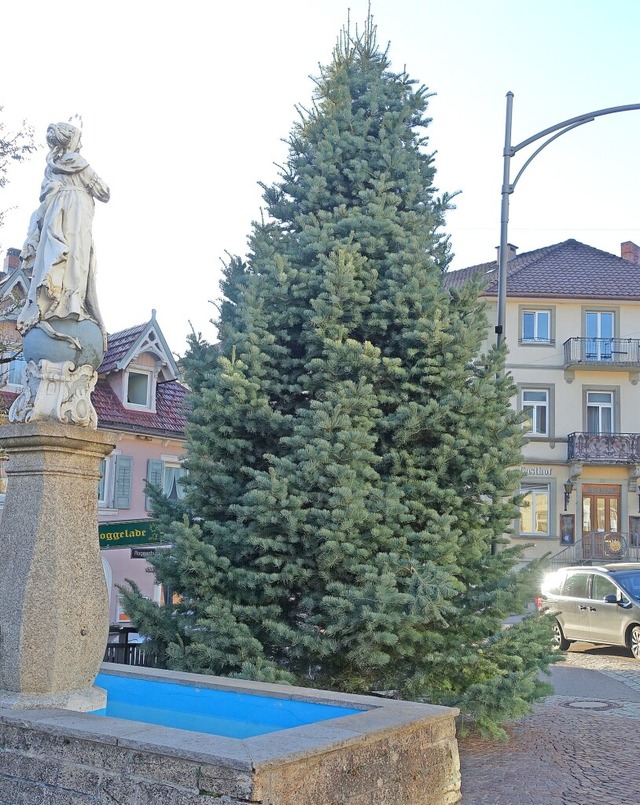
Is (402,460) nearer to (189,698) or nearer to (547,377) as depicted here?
(189,698)

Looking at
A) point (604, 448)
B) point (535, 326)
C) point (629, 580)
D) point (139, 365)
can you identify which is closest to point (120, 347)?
point (139, 365)

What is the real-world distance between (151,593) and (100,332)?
2220cm

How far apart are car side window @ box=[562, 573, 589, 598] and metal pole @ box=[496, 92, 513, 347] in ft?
28.0

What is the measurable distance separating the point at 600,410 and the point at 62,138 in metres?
33.1

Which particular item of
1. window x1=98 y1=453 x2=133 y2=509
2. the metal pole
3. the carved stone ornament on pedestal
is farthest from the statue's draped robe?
window x1=98 y1=453 x2=133 y2=509

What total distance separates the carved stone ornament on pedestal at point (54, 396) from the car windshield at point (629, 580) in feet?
44.9

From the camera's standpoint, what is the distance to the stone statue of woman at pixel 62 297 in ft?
23.1

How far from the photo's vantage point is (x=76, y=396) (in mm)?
7086

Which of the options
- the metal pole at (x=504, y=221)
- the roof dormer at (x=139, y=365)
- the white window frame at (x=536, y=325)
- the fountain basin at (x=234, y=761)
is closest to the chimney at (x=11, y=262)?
the roof dormer at (x=139, y=365)

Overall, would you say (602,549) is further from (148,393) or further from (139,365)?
(139,365)

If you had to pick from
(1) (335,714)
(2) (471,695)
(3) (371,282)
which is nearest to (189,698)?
(1) (335,714)

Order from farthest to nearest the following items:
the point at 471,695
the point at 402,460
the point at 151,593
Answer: the point at 151,593
the point at 402,460
the point at 471,695

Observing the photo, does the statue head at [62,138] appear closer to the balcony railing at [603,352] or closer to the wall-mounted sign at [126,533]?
the wall-mounted sign at [126,533]

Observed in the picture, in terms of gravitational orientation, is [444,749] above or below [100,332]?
below
